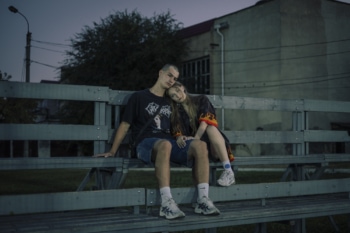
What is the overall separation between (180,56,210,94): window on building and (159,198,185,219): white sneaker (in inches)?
1150

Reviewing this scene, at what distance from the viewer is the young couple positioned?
3961 millimetres

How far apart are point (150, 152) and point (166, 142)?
24 cm

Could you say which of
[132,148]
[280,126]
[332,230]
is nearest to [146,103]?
[132,148]

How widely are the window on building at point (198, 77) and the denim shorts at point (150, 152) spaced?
2856 cm

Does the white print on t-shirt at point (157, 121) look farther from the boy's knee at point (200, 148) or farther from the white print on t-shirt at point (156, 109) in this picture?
the boy's knee at point (200, 148)

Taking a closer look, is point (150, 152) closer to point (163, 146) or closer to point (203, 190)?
point (163, 146)

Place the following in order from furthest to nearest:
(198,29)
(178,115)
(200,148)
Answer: (198,29) < (178,115) < (200,148)

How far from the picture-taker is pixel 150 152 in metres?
4.23

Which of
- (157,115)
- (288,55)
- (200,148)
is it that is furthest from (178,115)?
(288,55)

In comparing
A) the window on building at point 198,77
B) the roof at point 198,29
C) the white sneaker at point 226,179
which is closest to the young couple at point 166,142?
the white sneaker at point 226,179

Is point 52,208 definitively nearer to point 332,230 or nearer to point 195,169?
point 195,169

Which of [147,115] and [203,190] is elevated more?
[147,115]

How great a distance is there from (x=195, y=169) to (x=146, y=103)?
2.75 feet

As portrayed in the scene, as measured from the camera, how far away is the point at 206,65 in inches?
1339
